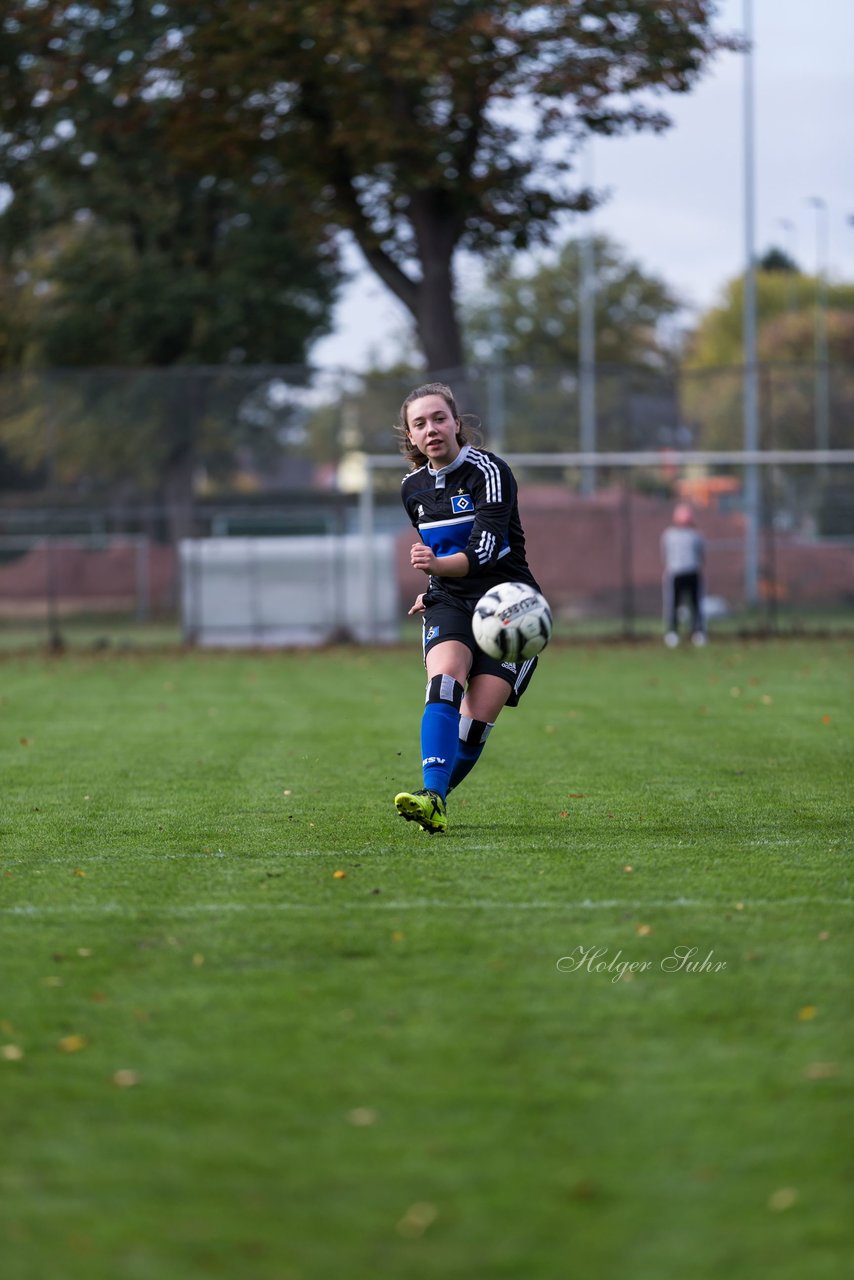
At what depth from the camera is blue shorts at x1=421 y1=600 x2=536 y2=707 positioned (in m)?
7.33

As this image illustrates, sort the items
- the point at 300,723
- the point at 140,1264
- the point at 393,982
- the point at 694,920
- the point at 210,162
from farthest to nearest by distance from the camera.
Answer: the point at 210,162
the point at 300,723
the point at 694,920
the point at 393,982
the point at 140,1264

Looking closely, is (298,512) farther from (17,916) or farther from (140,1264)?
(140,1264)

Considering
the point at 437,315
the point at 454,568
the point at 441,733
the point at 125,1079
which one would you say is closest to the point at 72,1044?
the point at 125,1079

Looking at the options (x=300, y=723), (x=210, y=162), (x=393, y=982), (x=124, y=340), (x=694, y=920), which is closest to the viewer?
(x=393, y=982)

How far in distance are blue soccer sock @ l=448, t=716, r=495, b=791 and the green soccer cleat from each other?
26 centimetres

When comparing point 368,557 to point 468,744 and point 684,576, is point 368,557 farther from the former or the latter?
point 468,744

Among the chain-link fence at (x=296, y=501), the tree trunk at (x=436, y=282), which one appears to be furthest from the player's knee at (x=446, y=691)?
the tree trunk at (x=436, y=282)

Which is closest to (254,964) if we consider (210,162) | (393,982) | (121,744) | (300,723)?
(393,982)

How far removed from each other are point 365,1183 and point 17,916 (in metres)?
2.68

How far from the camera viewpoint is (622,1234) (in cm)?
288

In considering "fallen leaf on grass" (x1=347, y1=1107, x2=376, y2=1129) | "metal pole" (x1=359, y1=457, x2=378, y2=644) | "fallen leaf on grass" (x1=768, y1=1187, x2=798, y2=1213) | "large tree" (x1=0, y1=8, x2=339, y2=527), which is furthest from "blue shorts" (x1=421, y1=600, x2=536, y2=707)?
"large tree" (x1=0, y1=8, x2=339, y2=527)

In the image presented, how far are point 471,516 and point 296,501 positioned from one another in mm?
18179

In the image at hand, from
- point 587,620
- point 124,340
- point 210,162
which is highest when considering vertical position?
point 210,162

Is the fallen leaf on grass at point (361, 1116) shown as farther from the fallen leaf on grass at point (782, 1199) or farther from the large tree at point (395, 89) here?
the large tree at point (395, 89)
